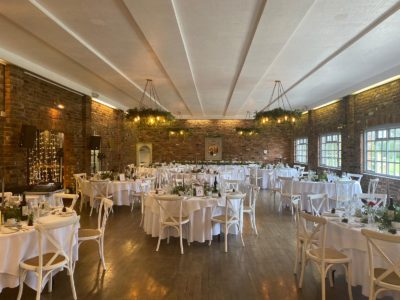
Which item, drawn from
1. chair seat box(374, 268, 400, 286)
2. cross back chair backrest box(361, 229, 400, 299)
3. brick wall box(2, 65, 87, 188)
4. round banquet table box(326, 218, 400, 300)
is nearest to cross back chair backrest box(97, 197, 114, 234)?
round banquet table box(326, 218, 400, 300)

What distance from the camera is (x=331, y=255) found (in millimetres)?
3803

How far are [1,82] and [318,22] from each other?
257 inches

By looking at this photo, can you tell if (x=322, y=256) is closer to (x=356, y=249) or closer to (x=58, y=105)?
(x=356, y=249)

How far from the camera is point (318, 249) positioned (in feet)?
13.0

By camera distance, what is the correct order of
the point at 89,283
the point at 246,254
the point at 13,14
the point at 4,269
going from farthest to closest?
1. the point at 246,254
2. the point at 13,14
3. the point at 89,283
4. the point at 4,269

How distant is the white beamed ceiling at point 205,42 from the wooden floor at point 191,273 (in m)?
3.75

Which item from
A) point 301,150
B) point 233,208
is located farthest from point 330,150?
point 233,208

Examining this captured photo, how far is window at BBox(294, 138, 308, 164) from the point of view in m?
17.1

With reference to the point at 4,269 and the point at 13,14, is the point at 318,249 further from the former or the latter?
A: the point at 13,14

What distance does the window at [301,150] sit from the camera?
17091 millimetres

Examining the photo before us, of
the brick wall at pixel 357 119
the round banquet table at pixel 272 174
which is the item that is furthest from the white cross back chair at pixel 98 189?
the round banquet table at pixel 272 174

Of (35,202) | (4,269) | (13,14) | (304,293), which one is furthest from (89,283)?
(13,14)

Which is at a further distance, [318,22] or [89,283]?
[318,22]

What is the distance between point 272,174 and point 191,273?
9880mm
